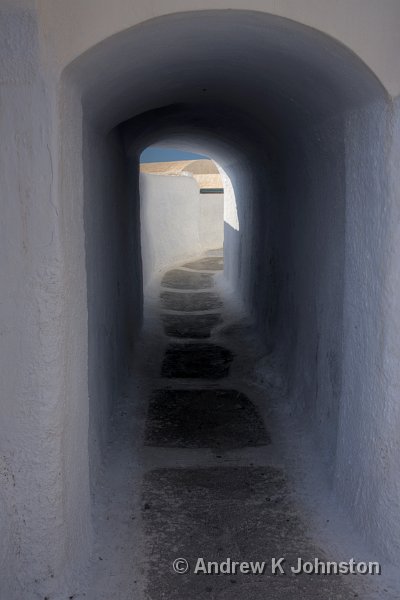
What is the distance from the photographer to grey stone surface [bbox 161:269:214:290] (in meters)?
14.2

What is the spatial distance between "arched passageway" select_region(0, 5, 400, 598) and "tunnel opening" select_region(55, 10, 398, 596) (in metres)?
0.02

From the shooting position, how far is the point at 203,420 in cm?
621

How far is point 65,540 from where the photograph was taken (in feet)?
11.5

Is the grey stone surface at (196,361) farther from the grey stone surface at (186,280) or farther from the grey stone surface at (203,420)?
the grey stone surface at (186,280)

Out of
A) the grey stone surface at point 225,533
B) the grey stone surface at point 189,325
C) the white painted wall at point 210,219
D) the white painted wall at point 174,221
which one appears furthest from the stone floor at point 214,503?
the white painted wall at point 210,219

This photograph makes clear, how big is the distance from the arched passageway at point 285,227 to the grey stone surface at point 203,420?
0.40m

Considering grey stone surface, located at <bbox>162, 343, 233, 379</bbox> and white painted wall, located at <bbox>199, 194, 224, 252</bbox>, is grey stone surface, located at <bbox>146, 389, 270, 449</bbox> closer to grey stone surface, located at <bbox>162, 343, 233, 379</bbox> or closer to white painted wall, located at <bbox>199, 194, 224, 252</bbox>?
grey stone surface, located at <bbox>162, 343, 233, 379</bbox>

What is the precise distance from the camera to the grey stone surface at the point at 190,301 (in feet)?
38.8

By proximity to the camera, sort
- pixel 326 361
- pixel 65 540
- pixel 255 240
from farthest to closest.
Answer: pixel 255 240 < pixel 326 361 < pixel 65 540

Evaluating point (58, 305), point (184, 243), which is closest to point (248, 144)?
point (58, 305)

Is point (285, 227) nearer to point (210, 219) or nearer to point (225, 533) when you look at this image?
point (225, 533)

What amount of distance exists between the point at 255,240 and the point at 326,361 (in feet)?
16.0

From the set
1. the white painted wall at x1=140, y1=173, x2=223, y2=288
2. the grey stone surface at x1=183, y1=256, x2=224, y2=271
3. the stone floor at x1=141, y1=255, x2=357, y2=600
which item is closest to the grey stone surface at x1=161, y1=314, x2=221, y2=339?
the stone floor at x1=141, y1=255, x2=357, y2=600

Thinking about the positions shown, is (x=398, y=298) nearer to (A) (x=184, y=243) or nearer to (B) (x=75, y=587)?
(B) (x=75, y=587)
